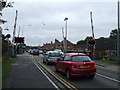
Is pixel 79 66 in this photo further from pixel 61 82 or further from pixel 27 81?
pixel 27 81

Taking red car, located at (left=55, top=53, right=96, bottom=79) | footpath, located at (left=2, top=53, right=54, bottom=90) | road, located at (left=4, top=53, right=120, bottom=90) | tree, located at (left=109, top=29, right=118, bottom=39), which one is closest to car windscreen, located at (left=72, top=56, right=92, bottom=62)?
red car, located at (left=55, top=53, right=96, bottom=79)

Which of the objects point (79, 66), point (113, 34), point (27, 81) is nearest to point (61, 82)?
point (79, 66)

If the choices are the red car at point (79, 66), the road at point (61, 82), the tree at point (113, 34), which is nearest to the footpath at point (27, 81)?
the road at point (61, 82)

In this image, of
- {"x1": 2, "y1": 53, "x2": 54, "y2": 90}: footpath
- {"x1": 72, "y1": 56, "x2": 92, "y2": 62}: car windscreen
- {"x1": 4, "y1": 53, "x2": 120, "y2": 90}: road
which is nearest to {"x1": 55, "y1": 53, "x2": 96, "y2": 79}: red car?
{"x1": 72, "y1": 56, "x2": 92, "y2": 62}: car windscreen

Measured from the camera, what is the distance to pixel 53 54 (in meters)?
21.5

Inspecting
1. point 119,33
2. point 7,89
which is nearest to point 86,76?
point 7,89

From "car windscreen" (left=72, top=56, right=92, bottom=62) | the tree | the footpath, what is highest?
the tree

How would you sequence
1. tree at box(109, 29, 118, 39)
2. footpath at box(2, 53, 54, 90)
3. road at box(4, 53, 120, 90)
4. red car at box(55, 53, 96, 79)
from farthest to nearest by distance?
tree at box(109, 29, 118, 39)
red car at box(55, 53, 96, 79)
footpath at box(2, 53, 54, 90)
road at box(4, 53, 120, 90)

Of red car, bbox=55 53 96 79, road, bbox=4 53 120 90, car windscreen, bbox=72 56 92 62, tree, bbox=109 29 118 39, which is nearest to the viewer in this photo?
road, bbox=4 53 120 90

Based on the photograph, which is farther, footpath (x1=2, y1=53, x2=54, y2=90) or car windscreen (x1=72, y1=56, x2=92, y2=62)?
car windscreen (x1=72, y1=56, x2=92, y2=62)

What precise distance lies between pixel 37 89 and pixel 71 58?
3617mm

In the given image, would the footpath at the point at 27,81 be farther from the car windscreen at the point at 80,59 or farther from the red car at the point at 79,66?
the car windscreen at the point at 80,59

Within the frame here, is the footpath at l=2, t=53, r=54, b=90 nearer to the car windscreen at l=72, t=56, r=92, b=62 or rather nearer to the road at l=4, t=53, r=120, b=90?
the road at l=4, t=53, r=120, b=90

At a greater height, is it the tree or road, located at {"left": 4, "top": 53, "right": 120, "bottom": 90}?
the tree
